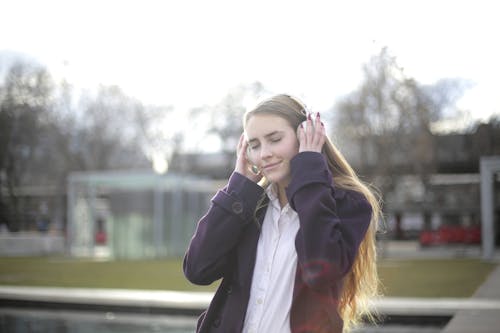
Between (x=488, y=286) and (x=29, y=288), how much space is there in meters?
9.06

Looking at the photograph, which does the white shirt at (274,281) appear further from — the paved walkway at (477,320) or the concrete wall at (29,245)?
the concrete wall at (29,245)

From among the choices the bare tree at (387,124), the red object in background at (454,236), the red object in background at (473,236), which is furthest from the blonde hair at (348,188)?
the red object in background at (473,236)

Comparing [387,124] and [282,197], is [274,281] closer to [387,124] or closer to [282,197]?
[282,197]

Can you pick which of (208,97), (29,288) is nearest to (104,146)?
(208,97)

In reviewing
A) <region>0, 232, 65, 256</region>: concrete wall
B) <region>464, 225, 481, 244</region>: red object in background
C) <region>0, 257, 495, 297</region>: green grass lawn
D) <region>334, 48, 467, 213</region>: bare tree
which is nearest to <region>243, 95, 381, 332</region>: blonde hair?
<region>0, 257, 495, 297</region>: green grass lawn

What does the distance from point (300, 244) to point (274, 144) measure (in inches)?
15.5

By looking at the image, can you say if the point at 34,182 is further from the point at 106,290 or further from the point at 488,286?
the point at 488,286

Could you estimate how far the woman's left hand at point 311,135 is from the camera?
7.82ft

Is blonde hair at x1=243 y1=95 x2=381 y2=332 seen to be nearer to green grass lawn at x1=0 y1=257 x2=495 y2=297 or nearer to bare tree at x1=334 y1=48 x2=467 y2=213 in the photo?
green grass lawn at x1=0 y1=257 x2=495 y2=297

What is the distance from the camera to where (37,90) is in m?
36.8

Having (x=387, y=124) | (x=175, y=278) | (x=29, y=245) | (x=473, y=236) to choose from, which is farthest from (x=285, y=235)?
(x=473, y=236)

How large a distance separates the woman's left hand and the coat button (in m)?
0.31

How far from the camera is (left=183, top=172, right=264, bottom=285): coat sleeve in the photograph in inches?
96.2

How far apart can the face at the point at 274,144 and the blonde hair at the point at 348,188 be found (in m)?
0.03
